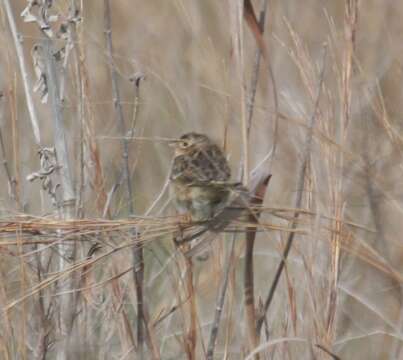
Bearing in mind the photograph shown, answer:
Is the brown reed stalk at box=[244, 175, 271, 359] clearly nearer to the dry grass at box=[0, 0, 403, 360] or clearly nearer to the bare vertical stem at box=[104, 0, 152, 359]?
the dry grass at box=[0, 0, 403, 360]

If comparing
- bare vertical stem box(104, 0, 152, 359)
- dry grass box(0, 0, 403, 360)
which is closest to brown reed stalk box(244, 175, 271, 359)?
dry grass box(0, 0, 403, 360)

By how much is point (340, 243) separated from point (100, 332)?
76cm

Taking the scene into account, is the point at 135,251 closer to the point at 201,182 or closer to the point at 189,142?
the point at 201,182

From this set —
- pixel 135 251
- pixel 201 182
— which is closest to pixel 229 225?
pixel 201 182

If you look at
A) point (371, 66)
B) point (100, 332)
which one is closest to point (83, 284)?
point (100, 332)

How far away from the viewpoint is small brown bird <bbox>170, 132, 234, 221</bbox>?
2055 mm

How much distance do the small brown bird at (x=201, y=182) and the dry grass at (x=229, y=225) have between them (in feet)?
0.18

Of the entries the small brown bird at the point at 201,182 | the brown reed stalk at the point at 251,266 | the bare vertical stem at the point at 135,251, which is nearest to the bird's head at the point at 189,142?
the small brown bird at the point at 201,182

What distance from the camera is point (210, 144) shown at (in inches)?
97.8

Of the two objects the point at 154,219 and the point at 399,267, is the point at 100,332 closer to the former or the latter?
the point at 154,219

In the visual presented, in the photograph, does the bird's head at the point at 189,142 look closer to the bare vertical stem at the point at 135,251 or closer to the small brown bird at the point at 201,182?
the small brown bird at the point at 201,182

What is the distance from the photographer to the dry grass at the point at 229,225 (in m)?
1.97

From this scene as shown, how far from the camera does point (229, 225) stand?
1.91 m

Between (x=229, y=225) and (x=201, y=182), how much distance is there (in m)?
0.23
